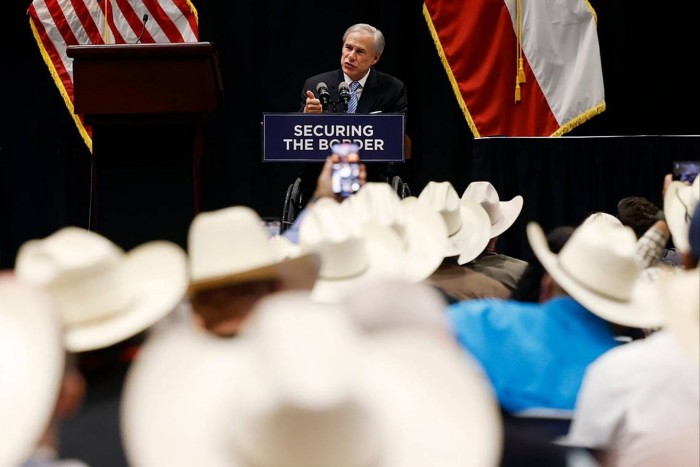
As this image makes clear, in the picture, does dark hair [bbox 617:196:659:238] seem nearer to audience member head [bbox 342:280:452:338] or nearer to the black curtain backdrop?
the black curtain backdrop

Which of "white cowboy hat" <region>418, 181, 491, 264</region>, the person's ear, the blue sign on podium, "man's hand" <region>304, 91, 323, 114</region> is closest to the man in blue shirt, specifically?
the person's ear

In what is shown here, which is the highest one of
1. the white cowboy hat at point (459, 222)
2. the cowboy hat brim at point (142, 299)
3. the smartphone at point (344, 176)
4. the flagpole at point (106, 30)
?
the flagpole at point (106, 30)

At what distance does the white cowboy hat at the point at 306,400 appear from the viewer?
34.2 inches

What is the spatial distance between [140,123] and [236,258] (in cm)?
292

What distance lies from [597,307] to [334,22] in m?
5.20

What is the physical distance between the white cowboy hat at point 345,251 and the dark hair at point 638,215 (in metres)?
2.00

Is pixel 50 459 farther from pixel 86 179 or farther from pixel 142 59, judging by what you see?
pixel 86 179

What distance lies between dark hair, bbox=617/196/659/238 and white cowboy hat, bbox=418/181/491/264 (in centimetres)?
87

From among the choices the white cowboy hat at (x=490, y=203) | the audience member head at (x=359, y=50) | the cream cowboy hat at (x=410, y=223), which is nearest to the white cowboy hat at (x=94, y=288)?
the cream cowboy hat at (x=410, y=223)

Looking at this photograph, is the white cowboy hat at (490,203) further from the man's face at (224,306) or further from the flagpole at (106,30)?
the flagpole at (106,30)

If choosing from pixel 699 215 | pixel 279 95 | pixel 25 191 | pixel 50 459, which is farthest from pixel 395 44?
pixel 50 459

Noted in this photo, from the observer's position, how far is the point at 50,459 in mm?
1185

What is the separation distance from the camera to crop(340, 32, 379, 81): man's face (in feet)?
18.1

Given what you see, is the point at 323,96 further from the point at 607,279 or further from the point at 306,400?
the point at 306,400
